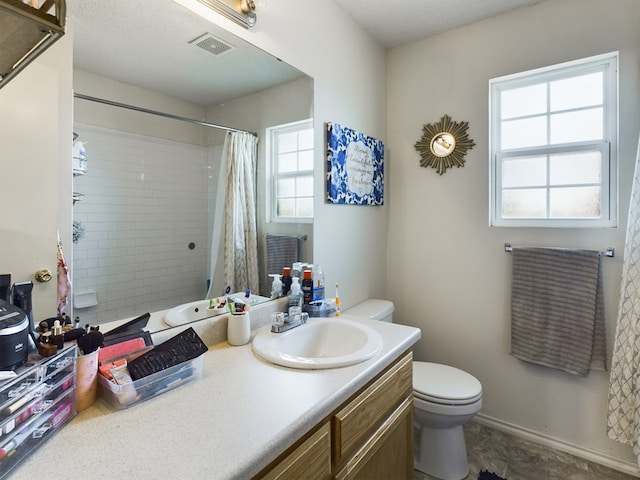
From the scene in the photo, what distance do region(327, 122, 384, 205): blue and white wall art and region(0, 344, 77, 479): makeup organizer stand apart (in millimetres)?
1358

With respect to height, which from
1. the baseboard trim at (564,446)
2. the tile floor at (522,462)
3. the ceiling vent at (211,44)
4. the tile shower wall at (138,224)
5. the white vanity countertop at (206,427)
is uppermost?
the ceiling vent at (211,44)

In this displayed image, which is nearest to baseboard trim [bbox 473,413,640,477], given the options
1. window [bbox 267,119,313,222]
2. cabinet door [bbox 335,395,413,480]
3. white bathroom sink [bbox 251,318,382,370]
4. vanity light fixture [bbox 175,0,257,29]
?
cabinet door [bbox 335,395,413,480]

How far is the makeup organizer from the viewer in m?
0.62

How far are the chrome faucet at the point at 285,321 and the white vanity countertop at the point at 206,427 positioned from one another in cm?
26

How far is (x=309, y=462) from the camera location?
86 centimetres

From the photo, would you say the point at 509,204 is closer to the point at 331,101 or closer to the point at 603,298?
the point at 603,298

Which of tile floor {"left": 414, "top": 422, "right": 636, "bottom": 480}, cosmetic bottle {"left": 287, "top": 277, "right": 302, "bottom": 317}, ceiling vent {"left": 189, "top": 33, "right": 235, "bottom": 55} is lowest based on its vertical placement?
tile floor {"left": 414, "top": 422, "right": 636, "bottom": 480}

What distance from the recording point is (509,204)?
210cm

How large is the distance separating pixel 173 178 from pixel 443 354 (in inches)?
76.7

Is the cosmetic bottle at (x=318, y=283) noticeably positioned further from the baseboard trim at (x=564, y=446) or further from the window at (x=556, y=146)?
the baseboard trim at (x=564, y=446)

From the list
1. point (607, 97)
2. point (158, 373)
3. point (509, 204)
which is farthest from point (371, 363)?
point (607, 97)

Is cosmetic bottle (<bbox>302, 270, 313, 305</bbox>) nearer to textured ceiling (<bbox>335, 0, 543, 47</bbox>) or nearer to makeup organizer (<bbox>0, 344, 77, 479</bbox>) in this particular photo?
makeup organizer (<bbox>0, 344, 77, 479</bbox>)

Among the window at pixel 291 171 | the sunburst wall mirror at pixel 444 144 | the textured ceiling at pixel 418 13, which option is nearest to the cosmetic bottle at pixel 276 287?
the window at pixel 291 171

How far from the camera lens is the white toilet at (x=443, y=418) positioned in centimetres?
166
